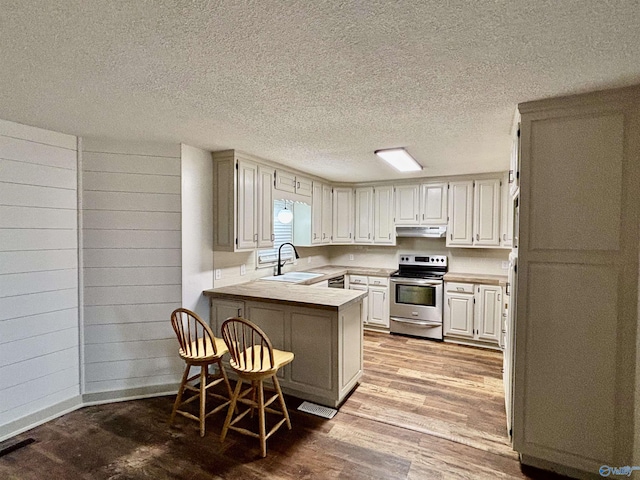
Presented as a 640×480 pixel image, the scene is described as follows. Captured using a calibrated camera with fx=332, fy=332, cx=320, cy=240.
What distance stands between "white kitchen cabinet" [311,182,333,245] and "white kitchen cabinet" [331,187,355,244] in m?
0.10

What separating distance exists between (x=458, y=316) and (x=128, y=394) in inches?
150

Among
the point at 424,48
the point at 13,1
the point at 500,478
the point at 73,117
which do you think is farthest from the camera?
the point at 73,117

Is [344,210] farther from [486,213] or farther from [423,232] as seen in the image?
[486,213]

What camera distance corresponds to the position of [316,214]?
4.84 m

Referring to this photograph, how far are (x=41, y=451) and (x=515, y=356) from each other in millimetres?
3226

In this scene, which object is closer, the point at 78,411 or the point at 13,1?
the point at 13,1

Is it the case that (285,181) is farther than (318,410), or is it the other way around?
(285,181)

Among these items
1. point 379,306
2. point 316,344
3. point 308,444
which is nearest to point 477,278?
point 379,306

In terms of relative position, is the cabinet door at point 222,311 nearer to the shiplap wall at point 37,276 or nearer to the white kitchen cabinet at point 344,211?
the shiplap wall at point 37,276

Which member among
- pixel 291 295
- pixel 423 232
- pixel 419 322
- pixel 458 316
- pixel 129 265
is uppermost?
pixel 423 232

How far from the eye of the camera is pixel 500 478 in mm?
2016

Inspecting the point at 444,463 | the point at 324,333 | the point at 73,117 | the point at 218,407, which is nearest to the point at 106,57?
the point at 73,117

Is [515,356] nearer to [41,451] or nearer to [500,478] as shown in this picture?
[500,478]

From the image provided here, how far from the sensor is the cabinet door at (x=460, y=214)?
449 centimetres
